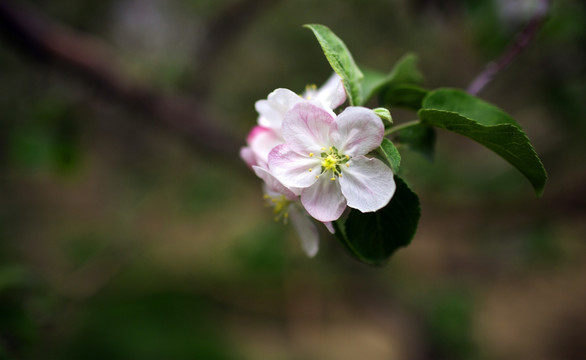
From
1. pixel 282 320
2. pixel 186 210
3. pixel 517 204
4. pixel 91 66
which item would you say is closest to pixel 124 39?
pixel 186 210

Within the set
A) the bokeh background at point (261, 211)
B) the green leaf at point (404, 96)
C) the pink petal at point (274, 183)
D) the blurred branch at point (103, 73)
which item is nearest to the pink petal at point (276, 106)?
the pink petal at point (274, 183)

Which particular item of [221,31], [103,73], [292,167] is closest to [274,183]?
[292,167]

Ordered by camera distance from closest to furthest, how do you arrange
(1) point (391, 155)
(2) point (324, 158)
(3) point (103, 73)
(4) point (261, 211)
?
(1) point (391, 155) < (2) point (324, 158) < (3) point (103, 73) < (4) point (261, 211)

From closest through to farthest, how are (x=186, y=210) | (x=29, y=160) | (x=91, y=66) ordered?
(x=29, y=160)
(x=91, y=66)
(x=186, y=210)

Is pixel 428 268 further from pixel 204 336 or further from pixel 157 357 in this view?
pixel 157 357

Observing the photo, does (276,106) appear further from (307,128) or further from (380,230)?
(380,230)

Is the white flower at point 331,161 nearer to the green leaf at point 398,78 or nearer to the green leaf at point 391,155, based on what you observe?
the green leaf at point 391,155

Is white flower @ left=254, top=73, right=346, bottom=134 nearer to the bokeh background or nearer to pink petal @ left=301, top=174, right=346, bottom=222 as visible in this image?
pink petal @ left=301, top=174, right=346, bottom=222
